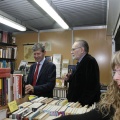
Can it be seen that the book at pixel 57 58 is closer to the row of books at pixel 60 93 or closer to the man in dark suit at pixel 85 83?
the row of books at pixel 60 93

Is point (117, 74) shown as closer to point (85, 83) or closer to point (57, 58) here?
point (85, 83)

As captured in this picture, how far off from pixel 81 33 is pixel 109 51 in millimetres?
980

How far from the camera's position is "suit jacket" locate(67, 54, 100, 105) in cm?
229

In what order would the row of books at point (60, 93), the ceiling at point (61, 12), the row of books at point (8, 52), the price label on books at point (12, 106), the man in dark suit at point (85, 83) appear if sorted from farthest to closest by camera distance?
the row of books at point (8, 52), the row of books at point (60, 93), the ceiling at point (61, 12), the man in dark suit at point (85, 83), the price label on books at point (12, 106)

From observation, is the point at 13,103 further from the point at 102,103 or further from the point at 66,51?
the point at 66,51

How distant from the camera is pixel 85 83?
2.32 meters

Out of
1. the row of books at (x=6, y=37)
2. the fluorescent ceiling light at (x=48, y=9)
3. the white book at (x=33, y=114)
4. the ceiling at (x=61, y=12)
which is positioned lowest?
the white book at (x=33, y=114)

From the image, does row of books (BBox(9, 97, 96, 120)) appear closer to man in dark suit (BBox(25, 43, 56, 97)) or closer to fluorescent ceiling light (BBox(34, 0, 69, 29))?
man in dark suit (BBox(25, 43, 56, 97))

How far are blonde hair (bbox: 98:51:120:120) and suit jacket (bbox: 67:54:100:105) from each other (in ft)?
3.50

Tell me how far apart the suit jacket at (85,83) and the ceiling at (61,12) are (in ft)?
5.23

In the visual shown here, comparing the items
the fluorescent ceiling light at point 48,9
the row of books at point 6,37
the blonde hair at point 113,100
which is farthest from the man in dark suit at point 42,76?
the row of books at point 6,37

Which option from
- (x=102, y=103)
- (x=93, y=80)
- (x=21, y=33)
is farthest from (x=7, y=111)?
(x=21, y=33)

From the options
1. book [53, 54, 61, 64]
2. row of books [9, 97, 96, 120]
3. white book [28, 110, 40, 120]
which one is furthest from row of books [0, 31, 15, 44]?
white book [28, 110, 40, 120]

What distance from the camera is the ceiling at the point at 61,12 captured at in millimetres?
3541
